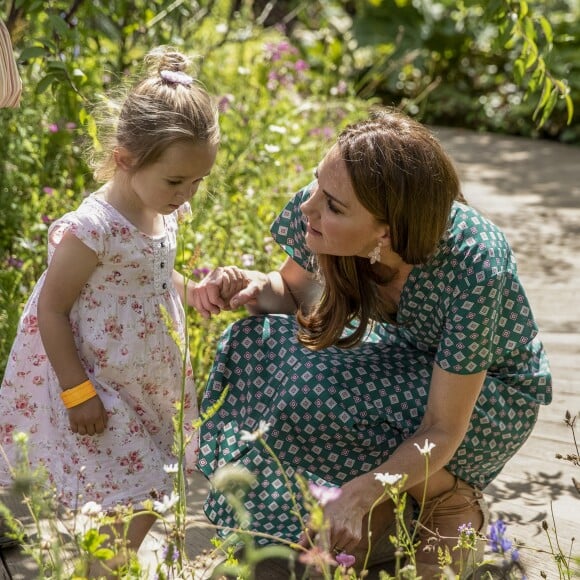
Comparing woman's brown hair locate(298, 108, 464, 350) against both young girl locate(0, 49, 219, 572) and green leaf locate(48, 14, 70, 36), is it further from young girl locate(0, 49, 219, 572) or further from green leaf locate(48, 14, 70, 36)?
green leaf locate(48, 14, 70, 36)

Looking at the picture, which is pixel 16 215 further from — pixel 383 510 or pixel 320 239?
pixel 383 510

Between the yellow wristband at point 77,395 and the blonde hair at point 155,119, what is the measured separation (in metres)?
0.48

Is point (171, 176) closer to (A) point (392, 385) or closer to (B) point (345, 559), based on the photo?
(A) point (392, 385)

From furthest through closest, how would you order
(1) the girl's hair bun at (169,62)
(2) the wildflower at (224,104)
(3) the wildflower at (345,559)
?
1. (2) the wildflower at (224,104)
2. (1) the girl's hair bun at (169,62)
3. (3) the wildflower at (345,559)

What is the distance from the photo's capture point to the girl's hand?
1.99m

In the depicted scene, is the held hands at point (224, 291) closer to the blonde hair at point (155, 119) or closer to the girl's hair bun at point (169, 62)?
the blonde hair at point (155, 119)

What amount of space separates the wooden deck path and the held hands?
505 millimetres

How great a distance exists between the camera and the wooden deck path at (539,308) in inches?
87.9

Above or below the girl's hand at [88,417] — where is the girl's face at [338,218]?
above

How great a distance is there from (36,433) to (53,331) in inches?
10.7

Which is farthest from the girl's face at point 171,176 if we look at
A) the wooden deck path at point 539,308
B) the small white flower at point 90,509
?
the small white flower at point 90,509

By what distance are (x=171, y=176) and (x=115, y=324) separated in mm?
345

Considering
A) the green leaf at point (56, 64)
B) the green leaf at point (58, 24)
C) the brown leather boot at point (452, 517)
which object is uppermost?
the green leaf at point (58, 24)

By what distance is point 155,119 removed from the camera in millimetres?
2033
